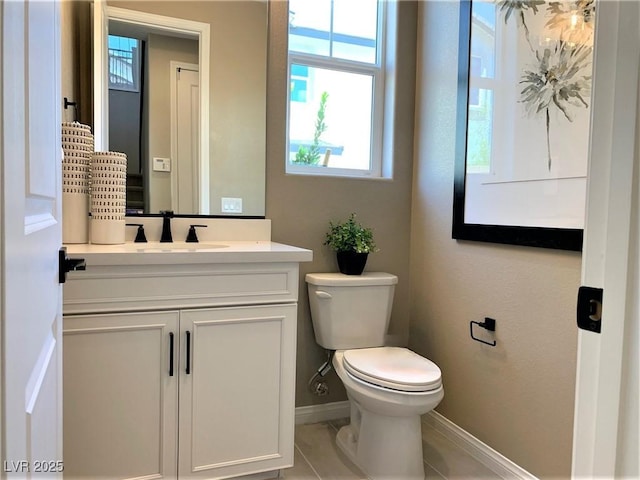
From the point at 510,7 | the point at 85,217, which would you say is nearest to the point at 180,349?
the point at 85,217

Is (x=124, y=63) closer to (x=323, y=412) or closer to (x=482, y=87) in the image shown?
(x=482, y=87)

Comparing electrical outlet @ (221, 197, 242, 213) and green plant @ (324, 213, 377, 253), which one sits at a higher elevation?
electrical outlet @ (221, 197, 242, 213)

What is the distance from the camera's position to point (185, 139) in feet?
6.72

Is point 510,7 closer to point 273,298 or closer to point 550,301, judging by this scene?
point 550,301

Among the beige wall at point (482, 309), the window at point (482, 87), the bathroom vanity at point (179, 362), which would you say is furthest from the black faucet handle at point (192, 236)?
the window at point (482, 87)

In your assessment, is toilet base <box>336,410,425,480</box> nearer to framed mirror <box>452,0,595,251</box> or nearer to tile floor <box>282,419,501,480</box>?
tile floor <box>282,419,501,480</box>

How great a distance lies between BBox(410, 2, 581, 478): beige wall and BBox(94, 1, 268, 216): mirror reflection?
32.5 inches

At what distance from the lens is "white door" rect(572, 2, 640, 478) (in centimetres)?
60

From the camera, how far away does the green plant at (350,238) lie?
2.12 metres

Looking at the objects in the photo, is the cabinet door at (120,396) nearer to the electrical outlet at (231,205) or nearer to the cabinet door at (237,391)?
the cabinet door at (237,391)

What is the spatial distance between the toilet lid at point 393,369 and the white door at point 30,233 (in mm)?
1063

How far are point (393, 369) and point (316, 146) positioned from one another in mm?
1168

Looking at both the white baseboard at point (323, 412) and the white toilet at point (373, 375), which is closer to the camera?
the white toilet at point (373, 375)

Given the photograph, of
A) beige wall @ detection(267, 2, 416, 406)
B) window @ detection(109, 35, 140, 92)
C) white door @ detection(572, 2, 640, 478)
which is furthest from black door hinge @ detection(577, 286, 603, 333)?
window @ detection(109, 35, 140, 92)
